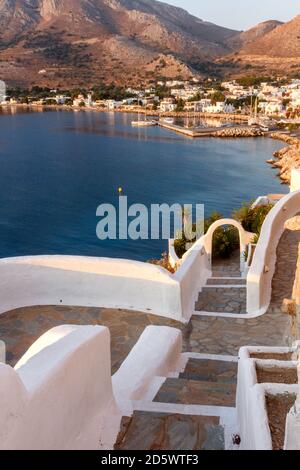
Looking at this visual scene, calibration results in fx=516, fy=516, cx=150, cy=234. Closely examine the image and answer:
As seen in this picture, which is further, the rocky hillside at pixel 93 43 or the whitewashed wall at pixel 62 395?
the rocky hillside at pixel 93 43

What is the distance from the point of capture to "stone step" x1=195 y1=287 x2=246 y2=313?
6.95 m

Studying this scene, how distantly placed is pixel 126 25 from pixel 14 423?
591 feet

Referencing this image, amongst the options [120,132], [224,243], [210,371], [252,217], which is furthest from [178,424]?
[120,132]

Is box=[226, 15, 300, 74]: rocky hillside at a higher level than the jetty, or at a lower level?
higher

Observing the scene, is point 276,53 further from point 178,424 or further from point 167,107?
point 178,424

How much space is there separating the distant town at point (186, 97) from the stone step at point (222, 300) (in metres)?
74.2

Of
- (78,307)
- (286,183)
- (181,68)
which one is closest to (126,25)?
(181,68)

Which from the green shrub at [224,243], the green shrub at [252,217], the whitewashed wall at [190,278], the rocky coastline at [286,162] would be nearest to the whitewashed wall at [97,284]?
the whitewashed wall at [190,278]

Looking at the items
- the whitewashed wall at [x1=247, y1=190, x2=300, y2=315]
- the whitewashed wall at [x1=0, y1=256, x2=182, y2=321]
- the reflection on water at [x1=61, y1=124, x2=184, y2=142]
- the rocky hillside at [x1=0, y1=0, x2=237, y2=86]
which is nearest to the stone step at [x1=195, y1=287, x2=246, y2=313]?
the whitewashed wall at [x1=247, y1=190, x2=300, y2=315]

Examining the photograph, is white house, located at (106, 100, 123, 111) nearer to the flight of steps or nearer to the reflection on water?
the reflection on water

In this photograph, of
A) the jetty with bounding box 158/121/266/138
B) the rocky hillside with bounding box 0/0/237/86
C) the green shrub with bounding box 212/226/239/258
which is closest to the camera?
the green shrub with bounding box 212/226/239/258

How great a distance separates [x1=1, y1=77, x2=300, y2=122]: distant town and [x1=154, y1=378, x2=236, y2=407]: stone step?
3064 inches

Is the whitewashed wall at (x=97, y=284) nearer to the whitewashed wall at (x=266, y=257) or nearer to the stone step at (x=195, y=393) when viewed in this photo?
the whitewashed wall at (x=266, y=257)

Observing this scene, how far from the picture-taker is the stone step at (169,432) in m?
3.09
